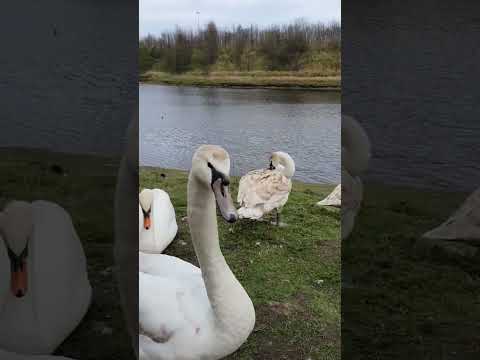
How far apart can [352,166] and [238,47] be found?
785 millimetres

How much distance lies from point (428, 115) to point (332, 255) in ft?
3.14

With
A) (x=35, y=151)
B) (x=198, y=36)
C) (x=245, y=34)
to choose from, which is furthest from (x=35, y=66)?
(x=245, y=34)

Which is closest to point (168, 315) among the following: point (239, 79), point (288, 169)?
point (288, 169)

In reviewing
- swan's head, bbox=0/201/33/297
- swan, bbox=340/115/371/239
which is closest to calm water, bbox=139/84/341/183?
swan, bbox=340/115/371/239

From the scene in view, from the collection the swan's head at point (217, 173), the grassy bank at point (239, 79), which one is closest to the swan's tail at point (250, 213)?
the grassy bank at point (239, 79)

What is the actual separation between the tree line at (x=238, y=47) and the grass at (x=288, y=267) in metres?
0.52

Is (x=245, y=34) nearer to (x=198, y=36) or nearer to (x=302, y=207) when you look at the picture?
(x=198, y=36)

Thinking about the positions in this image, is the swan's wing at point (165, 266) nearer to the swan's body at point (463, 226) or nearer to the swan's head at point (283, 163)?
the swan's head at point (283, 163)

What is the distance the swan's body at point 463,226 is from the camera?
2373 millimetres

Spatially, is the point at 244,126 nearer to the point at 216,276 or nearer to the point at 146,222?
the point at 146,222

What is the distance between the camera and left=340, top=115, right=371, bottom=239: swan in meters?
2.41

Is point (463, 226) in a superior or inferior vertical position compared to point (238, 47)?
inferior

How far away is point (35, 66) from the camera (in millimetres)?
2271

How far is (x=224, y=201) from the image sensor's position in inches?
90.0
